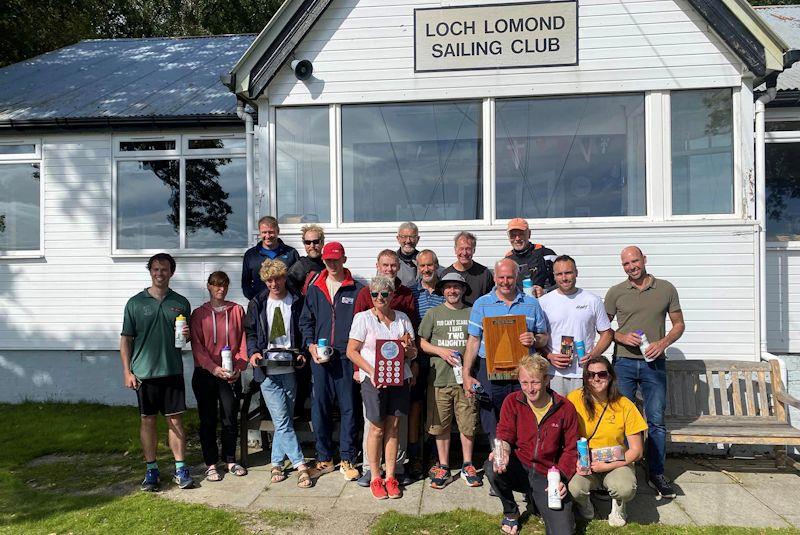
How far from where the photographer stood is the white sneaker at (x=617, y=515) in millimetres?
4227

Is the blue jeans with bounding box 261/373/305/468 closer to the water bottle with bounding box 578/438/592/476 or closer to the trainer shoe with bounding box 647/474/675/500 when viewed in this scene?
the water bottle with bounding box 578/438/592/476

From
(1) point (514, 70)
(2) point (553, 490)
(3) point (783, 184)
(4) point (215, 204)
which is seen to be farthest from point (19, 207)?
(3) point (783, 184)

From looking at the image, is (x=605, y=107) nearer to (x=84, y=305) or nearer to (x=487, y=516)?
(x=487, y=516)

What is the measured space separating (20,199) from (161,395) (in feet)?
18.6

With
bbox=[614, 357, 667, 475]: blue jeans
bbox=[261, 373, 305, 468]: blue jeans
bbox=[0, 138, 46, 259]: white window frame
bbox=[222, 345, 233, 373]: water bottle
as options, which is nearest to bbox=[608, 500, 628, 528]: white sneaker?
bbox=[614, 357, 667, 475]: blue jeans

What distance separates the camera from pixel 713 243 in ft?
20.0

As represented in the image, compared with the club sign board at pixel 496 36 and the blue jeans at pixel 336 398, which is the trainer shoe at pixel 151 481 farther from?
the club sign board at pixel 496 36

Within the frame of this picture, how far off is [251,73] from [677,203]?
4969mm

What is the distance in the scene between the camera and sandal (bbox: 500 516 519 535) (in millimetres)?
4078

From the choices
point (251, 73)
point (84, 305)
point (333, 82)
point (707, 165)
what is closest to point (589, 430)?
point (707, 165)

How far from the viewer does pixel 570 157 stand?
6484 mm

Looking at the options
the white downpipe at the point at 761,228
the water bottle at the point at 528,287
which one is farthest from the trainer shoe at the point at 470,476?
the white downpipe at the point at 761,228

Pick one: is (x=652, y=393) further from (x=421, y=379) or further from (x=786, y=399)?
(x=421, y=379)

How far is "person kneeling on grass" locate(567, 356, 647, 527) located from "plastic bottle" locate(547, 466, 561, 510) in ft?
1.38
